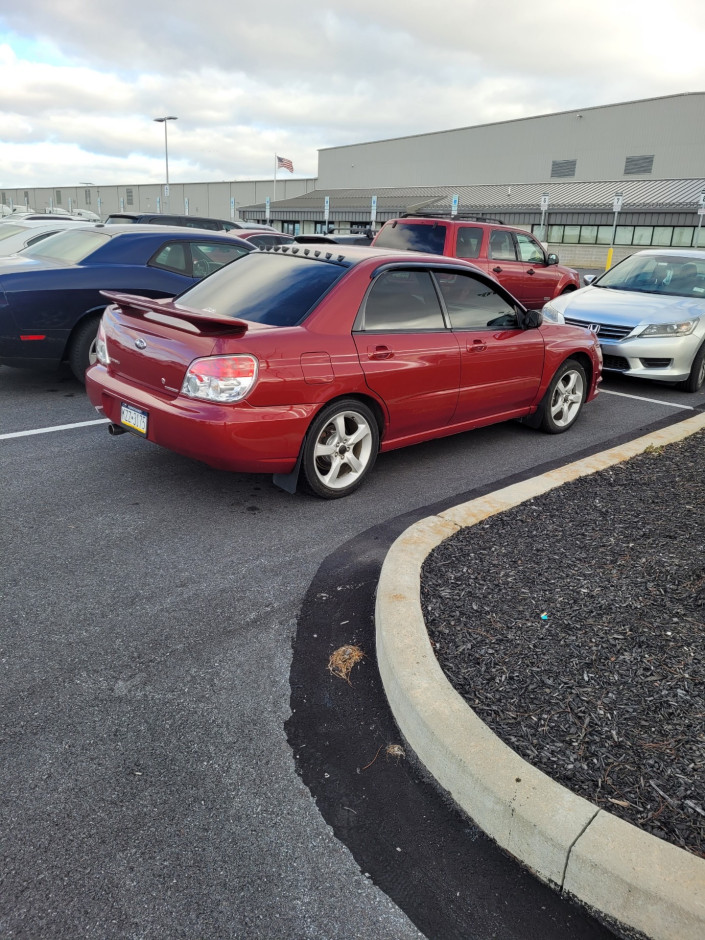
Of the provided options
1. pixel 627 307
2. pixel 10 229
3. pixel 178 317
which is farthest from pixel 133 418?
pixel 10 229

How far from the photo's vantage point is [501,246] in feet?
38.4

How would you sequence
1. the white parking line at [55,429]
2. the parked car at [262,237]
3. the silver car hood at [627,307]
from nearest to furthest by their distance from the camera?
the white parking line at [55,429] < the silver car hood at [627,307] < the parked car at [262,237]

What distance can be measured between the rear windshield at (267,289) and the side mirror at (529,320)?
1820mm

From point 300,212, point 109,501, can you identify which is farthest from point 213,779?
point 300,212

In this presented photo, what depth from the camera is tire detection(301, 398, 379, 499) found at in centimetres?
448

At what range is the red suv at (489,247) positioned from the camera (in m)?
11.0

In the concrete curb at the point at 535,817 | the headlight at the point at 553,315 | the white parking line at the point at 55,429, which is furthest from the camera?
the headlight at the point at 553,315

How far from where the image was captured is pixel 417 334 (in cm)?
502

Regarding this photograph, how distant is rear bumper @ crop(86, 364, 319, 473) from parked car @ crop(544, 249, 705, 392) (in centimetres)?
504

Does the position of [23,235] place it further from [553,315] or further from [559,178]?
[559,178]

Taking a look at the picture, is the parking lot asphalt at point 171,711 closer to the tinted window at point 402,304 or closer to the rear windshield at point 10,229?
the tinted window at point 402,304

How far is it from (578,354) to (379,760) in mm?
4984

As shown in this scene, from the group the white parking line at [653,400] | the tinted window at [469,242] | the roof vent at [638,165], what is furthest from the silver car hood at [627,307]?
the roof vent at [638,165]

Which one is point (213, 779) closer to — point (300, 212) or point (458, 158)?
point (300, 212)
